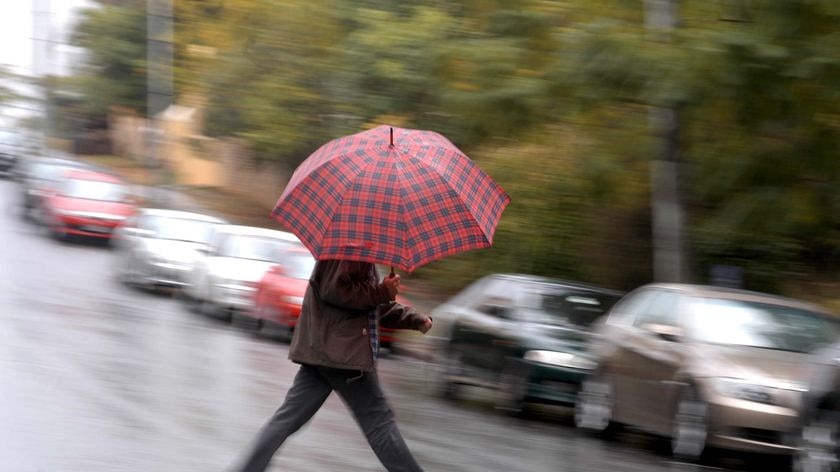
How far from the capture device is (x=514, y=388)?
43.1 feet

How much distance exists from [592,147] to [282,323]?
4.96 m

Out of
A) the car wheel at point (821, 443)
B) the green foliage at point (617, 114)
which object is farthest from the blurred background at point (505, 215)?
the car wheel at point (821, 443)

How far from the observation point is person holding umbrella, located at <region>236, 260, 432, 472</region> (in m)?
6.63

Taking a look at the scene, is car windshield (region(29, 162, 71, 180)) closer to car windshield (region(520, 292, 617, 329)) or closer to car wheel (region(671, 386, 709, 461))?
car windshield (region(520, 292, 617, 329))

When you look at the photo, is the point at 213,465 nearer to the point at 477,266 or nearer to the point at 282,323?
the point at 282,323

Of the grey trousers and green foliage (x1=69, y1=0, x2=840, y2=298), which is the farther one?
green foliage (x1=69, y1=0, x2=840, y2=298)

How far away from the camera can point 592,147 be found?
58.6ft

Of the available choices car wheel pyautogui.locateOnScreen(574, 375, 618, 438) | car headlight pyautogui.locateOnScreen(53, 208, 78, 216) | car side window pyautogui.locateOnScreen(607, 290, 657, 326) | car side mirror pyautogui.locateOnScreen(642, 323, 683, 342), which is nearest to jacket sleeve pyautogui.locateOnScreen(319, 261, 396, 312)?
car side mirror pyautogui.locateOnScreen(642, 323, 683, 342)

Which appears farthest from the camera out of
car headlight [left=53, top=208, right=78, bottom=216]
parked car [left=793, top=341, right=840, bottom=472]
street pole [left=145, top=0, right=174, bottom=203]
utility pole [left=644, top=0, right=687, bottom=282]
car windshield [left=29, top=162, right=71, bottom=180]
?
street pole [left=145, top=0, right=174, bottom=203]

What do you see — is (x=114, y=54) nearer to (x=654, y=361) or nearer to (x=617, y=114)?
(x=617, y=114)

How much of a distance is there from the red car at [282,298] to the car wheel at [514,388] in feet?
16.2

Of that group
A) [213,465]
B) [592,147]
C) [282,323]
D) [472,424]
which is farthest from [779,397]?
[282,323]

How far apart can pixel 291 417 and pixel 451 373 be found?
7522 millimetres

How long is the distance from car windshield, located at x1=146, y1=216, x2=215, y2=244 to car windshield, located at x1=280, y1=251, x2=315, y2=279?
5.12 m
